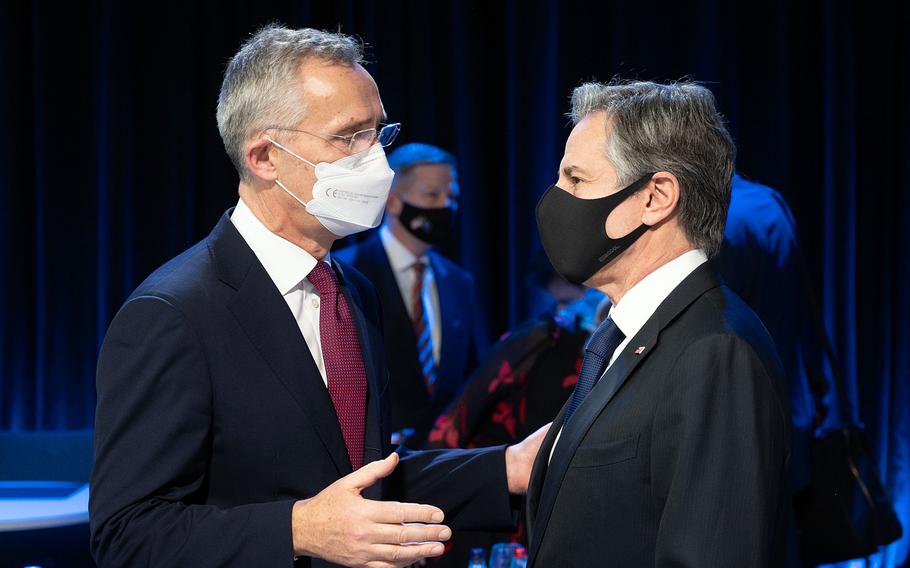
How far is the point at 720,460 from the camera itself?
1.37m

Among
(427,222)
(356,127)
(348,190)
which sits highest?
(356,127)

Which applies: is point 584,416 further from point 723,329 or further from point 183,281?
point 183,281

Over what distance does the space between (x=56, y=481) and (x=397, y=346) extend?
138 centimetres

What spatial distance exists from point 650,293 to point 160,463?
2.70 ft

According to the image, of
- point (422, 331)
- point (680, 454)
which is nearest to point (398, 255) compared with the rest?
point (422, 331)

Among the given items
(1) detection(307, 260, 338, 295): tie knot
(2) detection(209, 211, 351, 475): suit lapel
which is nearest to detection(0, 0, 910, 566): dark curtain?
(1) detection(307, 260, 338, 295): tie knot

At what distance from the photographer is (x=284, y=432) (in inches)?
63.9

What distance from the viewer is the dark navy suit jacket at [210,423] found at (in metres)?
1.49

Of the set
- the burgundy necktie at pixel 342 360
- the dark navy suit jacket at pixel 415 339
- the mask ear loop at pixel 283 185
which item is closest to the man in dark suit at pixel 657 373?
the burgundy necktie at pixel 342 360

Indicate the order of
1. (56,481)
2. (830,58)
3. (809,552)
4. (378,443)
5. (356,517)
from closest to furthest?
(356,517)
(378,443)
(809,552)
(56,481)
(830,58)

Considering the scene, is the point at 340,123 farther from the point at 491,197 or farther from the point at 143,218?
the point at 143,218

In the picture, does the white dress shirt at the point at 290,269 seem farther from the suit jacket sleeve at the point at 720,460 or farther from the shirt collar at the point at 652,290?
the suit jacket sleeve at the point at 720,460

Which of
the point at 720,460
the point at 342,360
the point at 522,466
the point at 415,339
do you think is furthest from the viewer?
the point at 415,339

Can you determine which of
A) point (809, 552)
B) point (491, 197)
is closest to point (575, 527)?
point (809, 552)
